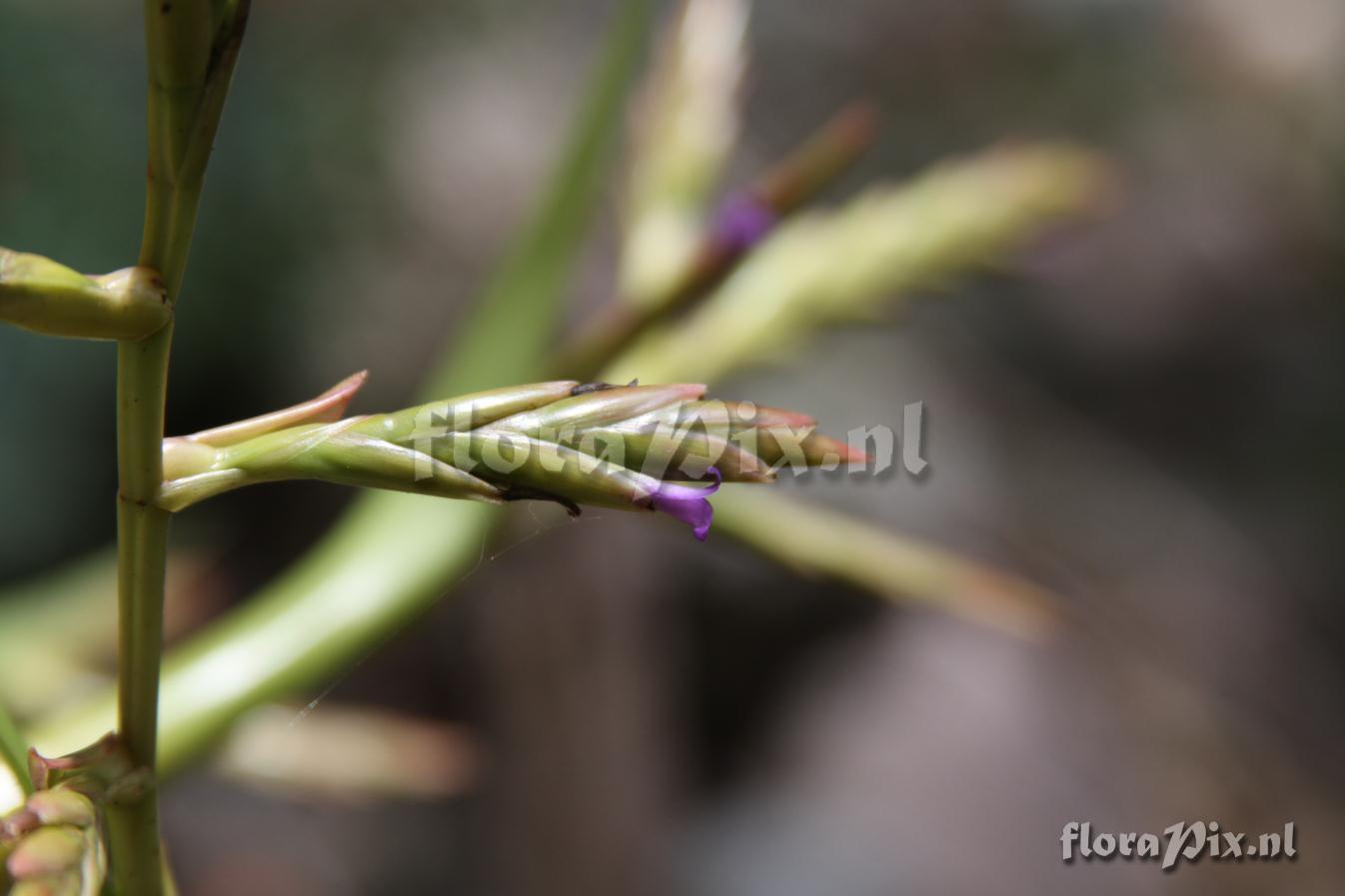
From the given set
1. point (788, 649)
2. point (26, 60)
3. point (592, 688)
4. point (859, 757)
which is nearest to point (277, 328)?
point (26, 60)

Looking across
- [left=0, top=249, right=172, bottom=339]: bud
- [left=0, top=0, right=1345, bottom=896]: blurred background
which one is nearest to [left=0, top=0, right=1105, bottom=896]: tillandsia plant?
[left=0, top=249, right=172, bottom=339]: bud

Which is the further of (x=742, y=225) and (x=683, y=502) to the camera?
(x=742, y=225)

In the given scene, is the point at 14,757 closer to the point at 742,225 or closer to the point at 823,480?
the point at 742,225

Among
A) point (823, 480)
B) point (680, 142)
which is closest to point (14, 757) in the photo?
point (680, 142)

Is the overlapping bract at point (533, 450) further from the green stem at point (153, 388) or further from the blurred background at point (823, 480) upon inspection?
the blurred background at point (823, 480)

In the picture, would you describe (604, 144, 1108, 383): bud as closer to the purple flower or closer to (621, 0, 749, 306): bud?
(621, 0, 749, 306): bud

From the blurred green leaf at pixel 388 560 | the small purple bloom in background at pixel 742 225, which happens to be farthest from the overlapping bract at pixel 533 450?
the small purple bloom in background at pixel 742 225

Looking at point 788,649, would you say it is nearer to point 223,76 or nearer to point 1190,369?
point 1190,369
